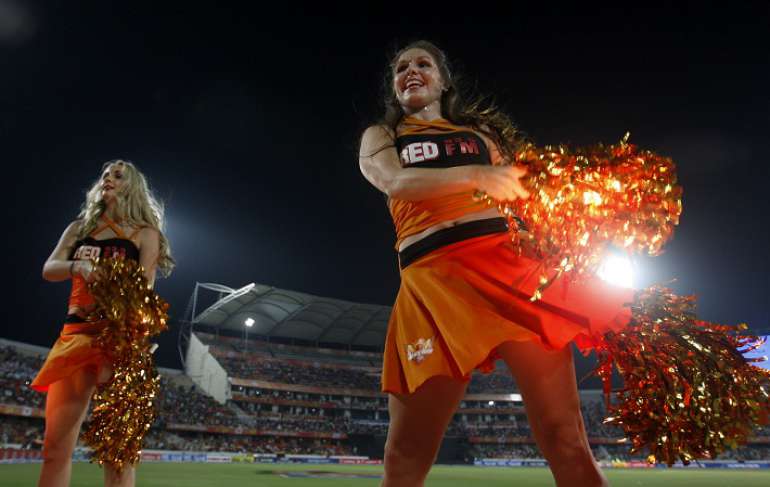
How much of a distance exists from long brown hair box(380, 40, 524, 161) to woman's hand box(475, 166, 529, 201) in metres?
0.73

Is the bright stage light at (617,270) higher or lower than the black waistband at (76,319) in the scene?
lower

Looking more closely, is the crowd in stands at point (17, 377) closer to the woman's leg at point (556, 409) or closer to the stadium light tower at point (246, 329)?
the stadium light tower at point (246, 329)

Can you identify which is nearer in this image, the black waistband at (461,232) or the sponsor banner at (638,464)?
the black waistband at (461,232)

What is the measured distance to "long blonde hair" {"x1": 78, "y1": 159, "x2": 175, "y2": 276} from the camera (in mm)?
4367

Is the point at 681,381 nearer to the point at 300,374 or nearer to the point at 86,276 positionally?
the point at 86,276

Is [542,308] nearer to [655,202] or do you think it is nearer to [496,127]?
[655,202]

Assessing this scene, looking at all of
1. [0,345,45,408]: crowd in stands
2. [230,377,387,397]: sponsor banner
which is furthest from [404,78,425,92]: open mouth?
[230,377,387,397]: sponsor banner

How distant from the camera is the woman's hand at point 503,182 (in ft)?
5.75

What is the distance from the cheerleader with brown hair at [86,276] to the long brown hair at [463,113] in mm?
2553

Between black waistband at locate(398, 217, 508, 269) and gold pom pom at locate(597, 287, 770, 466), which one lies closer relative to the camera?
gold pom pom at locate(597, 287, 770, 466)

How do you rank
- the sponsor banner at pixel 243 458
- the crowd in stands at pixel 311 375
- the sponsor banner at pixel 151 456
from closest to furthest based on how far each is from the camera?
1. the sponsor banner at pixel 151 456
2. the sponsor banner at pixel 243 458
3. the crowd in stands at pixel 311 375

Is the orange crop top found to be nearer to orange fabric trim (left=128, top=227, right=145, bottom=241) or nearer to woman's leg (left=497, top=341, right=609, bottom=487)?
woman's leg (left=497, top=341, right=609, bottom=487)

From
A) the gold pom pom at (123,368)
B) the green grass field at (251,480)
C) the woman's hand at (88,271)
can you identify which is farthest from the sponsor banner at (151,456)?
A: the woman's hand at (88,271)

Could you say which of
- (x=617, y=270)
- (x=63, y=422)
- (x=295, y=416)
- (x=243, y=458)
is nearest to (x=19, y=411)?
(x=243, y=458)
